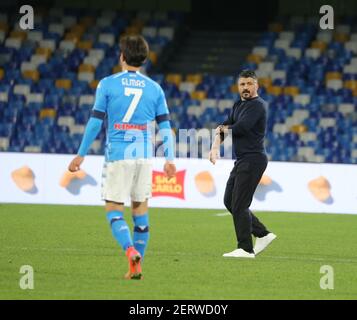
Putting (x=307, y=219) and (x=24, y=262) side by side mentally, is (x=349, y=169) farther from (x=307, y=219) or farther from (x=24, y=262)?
(x=24, y=262)

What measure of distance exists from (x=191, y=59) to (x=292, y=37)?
2.87 metres

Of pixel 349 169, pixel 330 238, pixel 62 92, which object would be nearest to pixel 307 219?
pixel 349 169

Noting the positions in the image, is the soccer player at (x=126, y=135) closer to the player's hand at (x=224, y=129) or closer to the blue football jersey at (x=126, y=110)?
the blue football jersey at (x=126, y=110)

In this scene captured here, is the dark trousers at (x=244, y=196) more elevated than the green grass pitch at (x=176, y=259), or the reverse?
the dark trousers at (x=244, y=196)

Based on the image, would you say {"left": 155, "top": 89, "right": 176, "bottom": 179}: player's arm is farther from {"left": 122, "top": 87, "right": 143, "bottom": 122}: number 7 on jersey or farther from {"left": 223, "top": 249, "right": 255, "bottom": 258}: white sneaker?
{"left": 223, "top": 249, "right": 255, "bottom": 258}: white sneaker

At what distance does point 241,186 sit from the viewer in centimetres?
1192

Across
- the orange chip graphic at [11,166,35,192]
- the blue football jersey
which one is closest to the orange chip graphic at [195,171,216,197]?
the orange chip graphic at [11,166,35,192]

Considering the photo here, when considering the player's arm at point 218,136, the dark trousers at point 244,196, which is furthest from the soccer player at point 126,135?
the dark trousers at point 244,196

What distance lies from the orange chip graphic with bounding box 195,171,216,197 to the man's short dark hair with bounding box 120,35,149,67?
10.4 meters

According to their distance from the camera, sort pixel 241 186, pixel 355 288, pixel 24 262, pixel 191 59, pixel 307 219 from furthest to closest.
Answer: pixel 191 59 → pixel 307 219 → pixel 241 186 → pixel 24 262 → pixel 355 288

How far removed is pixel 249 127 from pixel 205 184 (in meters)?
8.41

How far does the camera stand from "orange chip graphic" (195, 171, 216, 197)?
2012 centimetres

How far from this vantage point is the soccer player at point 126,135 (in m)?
9.75

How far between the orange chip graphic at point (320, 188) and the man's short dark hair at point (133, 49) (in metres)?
10.4
